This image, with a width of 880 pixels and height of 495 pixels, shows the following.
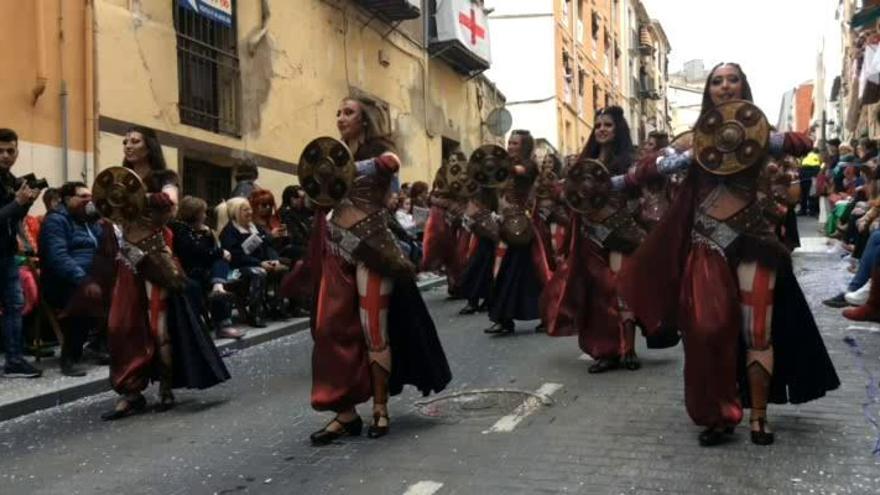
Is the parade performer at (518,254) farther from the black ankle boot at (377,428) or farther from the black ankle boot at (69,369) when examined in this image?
the black ankle boot at (377,428)

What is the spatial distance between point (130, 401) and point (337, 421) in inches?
73.8

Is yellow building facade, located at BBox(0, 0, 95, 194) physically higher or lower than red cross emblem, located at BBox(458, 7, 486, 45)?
lower

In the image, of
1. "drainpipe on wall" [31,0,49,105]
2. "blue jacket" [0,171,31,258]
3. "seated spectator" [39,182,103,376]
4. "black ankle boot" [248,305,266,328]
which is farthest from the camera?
"black ankle boot" [248,305,266,328]

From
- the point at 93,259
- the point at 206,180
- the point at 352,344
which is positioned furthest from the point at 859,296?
the point at 206,180

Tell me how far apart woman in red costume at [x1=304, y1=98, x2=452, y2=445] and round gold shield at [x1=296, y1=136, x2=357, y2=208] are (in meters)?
0.11

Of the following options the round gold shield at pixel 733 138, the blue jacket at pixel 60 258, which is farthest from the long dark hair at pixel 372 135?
the blue jacket at pixel 60 258

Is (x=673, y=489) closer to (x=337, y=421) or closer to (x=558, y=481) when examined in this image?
(x=558, y=481)

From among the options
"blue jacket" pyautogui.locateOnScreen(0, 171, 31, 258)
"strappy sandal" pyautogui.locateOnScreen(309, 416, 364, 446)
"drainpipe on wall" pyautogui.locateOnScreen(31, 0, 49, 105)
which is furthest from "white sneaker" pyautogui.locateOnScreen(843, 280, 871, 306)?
"drainpipe on wall" pyautogui.locateOnScreen(31, 0, 49, 105)

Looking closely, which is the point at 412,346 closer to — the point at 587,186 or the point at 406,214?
the point at 587,186

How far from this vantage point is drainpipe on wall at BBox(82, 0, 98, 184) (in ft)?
35.1

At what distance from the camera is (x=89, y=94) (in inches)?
424

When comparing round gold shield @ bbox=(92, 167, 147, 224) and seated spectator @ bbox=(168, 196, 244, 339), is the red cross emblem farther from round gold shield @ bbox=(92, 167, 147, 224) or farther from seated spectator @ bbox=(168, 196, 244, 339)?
round gold shield @ bbox=(92, 167, 147, 224)

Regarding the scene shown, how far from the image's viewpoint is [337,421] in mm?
5328

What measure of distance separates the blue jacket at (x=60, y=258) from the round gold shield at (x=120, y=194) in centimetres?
193
